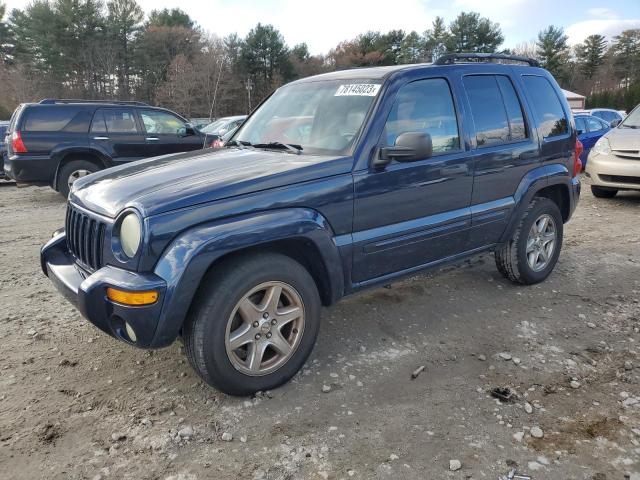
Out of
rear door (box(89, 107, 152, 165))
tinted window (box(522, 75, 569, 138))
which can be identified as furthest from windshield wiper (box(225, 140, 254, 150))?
rear door (box(89, 107, 152, 165))

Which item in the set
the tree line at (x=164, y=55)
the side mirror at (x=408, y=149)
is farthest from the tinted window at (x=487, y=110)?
the tree line at (x=164, y=55)

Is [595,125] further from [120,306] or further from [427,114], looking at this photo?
[120,306]

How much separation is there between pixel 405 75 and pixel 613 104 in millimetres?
42583

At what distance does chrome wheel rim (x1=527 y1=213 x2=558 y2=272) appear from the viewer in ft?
15.3

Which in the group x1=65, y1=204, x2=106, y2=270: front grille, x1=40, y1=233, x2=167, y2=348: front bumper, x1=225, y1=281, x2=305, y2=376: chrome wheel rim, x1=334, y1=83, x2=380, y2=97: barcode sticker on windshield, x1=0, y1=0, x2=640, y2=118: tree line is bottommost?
x1=225, y1=281, x2=305, y2=376: chrome wheel rim

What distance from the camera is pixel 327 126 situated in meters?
3.51

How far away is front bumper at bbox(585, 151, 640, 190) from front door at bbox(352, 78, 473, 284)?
576 centimetres

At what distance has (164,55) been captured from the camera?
1790 inches

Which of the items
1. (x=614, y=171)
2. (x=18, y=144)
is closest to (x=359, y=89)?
(x=614, y=171)

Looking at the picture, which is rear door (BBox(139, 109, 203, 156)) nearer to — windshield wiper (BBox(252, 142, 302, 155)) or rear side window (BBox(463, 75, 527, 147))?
windshield wiper (BBox(252, 142, 302, 155))

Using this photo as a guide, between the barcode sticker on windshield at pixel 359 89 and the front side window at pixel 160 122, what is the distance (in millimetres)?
7332

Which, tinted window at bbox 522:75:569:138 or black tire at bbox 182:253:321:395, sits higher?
tinted window at bbox 522:75:569:138

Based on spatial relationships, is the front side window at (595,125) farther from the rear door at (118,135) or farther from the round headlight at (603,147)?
the rear door at (118,135)

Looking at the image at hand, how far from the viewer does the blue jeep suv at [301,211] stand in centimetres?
264
